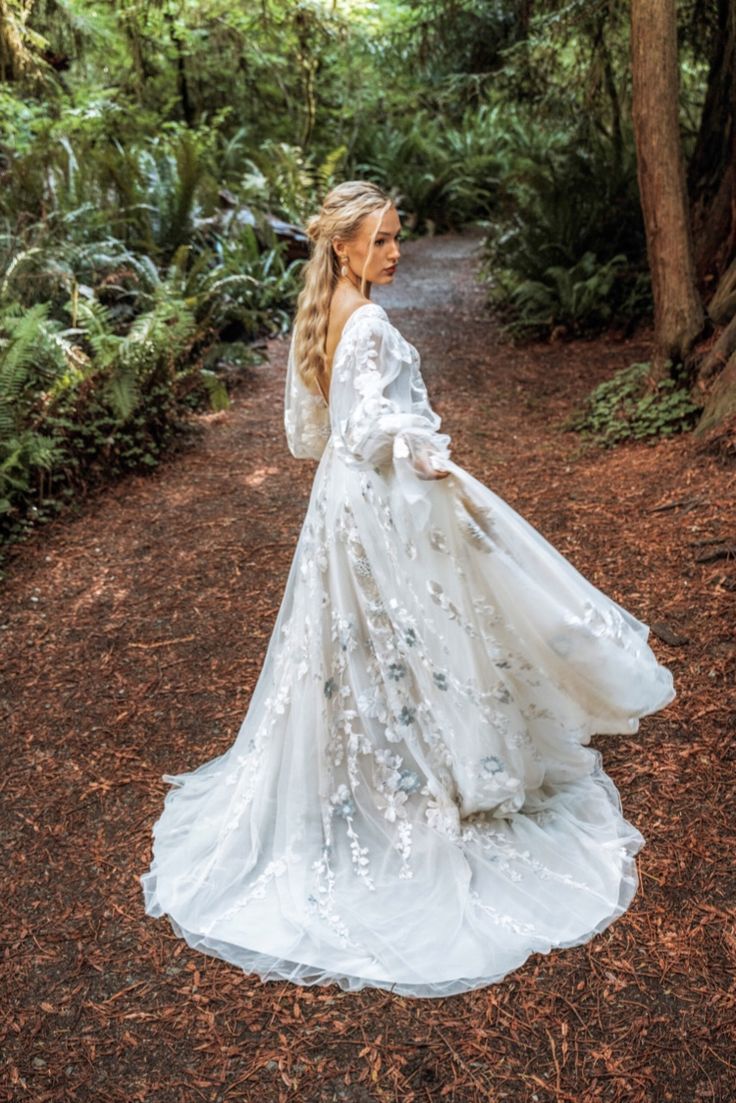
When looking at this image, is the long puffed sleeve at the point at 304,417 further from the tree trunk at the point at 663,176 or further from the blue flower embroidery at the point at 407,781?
the tree trunk at the point at 663,176

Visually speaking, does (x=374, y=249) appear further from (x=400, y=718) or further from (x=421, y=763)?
(x=421, y=763)

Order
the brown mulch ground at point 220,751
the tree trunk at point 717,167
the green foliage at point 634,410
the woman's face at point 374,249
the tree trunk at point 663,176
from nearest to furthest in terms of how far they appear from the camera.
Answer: the brown mulch ground at point 220,751 → the woman's face at point 374,249 → the tree trunk at point 663,176 → the green foliage at point 634,410 → the tree trunk at point 717,167

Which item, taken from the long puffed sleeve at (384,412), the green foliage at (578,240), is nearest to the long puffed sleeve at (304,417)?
the long puffed sleeve at (384,412)

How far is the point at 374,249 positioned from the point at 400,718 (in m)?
1.43

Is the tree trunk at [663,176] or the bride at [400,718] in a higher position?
the tree trunk at [663,176]

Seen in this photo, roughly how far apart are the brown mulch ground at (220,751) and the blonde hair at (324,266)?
1.66 m

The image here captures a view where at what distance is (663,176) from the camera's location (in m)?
5.92

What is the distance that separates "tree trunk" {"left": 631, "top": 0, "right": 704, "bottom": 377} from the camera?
5.63 meters

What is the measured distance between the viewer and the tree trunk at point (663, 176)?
563 cm

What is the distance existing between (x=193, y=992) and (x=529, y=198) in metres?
8.40

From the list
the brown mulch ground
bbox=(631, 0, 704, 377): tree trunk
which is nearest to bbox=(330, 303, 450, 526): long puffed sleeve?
the brown mulch ground

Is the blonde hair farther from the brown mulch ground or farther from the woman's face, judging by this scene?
the brown mulch ground

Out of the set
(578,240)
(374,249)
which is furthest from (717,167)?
(374,249)

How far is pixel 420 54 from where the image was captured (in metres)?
9.37
